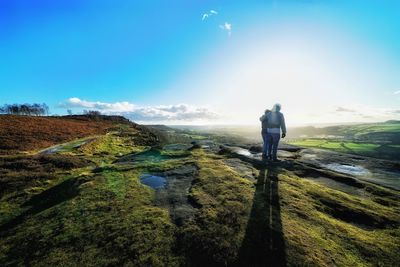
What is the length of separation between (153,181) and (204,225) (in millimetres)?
5326

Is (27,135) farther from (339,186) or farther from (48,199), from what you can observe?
(339,186)

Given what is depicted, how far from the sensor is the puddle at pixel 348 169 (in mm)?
13916

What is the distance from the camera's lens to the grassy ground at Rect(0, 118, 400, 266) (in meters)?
5.12

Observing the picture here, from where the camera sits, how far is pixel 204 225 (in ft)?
20.8

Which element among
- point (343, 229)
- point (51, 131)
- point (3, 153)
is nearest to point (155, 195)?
point (343, 229)

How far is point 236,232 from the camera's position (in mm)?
5934

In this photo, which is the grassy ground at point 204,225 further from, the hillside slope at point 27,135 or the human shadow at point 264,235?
the hillside slope at point 27,135

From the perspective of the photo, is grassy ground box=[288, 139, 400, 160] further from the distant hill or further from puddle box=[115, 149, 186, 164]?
the distant hill

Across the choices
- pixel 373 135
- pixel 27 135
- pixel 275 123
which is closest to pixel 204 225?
pixel 275 123

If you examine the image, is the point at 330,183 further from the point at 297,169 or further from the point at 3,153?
the point at 3,153

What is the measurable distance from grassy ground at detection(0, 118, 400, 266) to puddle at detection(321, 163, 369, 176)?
13.3 feet

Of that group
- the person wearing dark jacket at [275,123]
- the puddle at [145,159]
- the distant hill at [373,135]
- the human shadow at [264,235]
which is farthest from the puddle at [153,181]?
the distant hill at [373,135]

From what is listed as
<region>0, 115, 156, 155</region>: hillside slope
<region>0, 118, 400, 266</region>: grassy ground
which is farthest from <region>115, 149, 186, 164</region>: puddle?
<region>0, 115, 156, 155</region>: hillside slope

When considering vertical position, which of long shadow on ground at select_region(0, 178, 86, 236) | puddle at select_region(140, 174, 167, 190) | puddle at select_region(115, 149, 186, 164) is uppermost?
puddle at select_region(115, 149, 186, 164)
